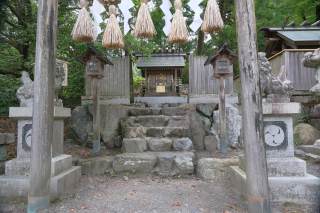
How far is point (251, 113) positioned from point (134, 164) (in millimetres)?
2729

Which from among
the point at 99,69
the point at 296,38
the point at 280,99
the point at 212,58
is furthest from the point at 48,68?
the point at 296,38

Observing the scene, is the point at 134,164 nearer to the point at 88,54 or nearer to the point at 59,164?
the point at 59,164

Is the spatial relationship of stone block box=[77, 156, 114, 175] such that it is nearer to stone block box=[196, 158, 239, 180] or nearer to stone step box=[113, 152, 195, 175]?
stone step box=[113, 152, 195, 175]

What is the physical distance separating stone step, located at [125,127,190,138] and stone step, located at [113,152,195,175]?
45.2 inches

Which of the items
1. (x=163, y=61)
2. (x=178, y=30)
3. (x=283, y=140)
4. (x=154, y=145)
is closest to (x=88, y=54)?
(x=178, y=30)

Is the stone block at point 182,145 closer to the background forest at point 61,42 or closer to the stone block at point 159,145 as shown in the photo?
the stone block at point 159,145

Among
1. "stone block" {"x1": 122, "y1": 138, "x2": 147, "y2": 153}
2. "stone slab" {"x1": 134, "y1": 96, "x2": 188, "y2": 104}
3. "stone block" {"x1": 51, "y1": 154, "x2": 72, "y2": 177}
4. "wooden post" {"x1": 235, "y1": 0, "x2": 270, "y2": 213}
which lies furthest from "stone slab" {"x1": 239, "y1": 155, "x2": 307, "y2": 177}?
"stone slab" {"x1": 134, "y1": 96, "x2": 188, "y2": 104}

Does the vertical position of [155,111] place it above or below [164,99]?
below

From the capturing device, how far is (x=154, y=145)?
479 centimetres

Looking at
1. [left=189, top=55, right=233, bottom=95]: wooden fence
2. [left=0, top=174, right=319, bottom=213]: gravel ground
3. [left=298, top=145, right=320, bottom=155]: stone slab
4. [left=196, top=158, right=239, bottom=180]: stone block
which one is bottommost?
[left=0, top=174, right=319, bottom=213]: gravel ground

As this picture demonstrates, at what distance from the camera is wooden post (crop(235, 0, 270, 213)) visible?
2.28 metres

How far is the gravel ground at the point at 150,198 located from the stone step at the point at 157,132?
1.62 meters

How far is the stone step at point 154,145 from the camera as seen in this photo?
4.78 m

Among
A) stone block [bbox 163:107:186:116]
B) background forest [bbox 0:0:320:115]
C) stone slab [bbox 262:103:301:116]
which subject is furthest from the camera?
background forest [bbox 0:0:320:115]
